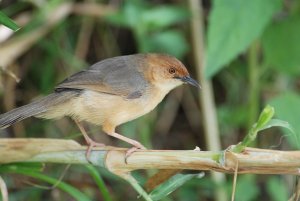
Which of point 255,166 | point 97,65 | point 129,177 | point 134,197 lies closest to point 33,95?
point 134,197

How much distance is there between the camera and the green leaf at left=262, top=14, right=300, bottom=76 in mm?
4617

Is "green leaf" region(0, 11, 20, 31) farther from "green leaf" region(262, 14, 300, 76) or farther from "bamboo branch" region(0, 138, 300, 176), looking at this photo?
"green leaf" region(262, 14, 300, 76)

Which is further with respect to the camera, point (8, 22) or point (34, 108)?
point (34, 108)

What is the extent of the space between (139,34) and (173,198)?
146 centimetres

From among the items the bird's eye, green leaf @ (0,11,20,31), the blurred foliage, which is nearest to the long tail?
green leaf @ (0,11,20,31)

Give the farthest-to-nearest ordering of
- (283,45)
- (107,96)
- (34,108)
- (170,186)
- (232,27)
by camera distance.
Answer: (283,45)
(232,27)
(107,96)
(34,108)
(170,186)

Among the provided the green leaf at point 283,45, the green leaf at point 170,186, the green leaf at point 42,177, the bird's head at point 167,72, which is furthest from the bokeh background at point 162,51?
the green leaf at point 170,186

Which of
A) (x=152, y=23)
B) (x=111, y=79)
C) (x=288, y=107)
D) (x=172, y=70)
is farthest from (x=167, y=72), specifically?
(x=152, y=23)

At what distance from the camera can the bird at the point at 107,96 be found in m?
3.54

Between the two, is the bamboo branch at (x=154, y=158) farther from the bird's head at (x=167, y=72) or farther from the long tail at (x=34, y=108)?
the bird's head at (x=167, y=72)

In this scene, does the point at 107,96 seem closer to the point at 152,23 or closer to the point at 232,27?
the point at 232,27

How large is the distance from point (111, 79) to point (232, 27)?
0.91 metres

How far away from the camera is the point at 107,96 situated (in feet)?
12.1

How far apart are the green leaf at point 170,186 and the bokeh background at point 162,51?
158cm
